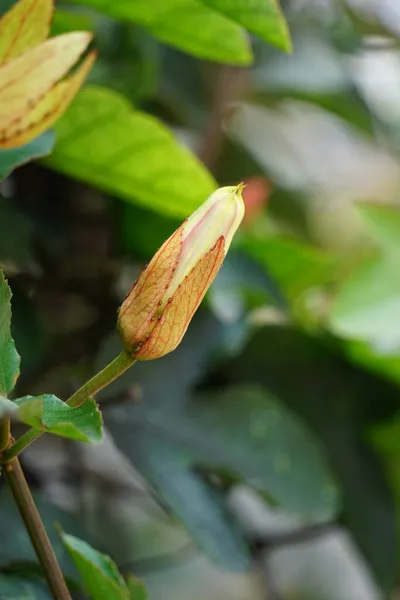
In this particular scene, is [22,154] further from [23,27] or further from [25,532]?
[25,532]

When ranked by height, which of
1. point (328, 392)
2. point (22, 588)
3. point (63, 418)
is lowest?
point (328, 392)

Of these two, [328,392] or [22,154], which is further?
[328,392]

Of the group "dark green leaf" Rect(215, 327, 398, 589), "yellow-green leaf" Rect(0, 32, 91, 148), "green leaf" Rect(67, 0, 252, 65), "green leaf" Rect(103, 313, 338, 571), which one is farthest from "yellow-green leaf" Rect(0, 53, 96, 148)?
"dark green leaf" Rect(215, 327, 398, 589)

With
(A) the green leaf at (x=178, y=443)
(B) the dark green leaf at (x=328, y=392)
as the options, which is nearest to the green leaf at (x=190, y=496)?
(A) the green leaf at (x=178, y=443)

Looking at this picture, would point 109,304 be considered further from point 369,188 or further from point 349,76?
point 369,188

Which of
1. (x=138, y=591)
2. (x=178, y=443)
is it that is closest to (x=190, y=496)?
(x=178, y=443)

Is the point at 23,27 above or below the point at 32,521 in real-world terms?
above

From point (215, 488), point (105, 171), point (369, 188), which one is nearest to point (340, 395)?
point (215, 488)

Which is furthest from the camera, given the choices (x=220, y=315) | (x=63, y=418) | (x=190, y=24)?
(x=220, y=315)
